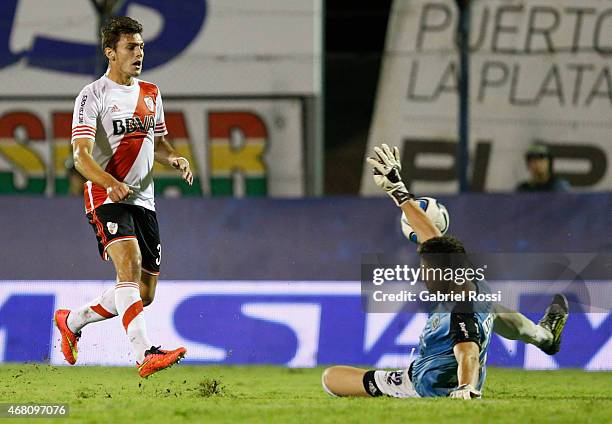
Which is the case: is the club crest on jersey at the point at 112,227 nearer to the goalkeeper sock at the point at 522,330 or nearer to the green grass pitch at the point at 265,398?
the green grass pitch at the point at 265,398

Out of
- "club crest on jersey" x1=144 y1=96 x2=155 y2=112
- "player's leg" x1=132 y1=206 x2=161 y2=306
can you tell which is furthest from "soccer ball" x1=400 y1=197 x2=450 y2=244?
"club crest on jersey" x1=144 y1=96 x2=155 y2=112

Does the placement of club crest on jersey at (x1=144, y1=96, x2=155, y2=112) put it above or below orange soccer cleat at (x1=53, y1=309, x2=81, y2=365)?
above

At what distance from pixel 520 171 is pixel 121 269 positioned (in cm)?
691

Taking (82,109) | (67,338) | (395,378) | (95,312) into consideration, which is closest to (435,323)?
(395,378)

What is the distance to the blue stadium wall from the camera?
1066cm

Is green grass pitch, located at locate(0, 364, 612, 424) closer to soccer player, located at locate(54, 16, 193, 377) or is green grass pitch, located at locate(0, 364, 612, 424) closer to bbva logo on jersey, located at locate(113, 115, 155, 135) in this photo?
soccer player, located at locate(54, 16, 193, 377)

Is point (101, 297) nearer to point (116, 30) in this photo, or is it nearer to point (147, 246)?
point (147, 246)

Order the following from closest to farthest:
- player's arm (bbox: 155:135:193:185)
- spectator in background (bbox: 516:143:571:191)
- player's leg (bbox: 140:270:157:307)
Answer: player's arm (bbox: 155:135:193:185), player's leg (bbox: 140:270:157:307), spectator in background (bbox: 516:143:571:191)

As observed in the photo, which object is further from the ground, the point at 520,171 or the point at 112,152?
the point at 112,152

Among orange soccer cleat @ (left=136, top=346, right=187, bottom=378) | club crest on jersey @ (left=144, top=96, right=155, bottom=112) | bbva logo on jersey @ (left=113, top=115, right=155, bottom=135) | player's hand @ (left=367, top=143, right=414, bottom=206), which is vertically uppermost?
club crest on jersey @ (left=144, top=96, right=155, bottom=112)

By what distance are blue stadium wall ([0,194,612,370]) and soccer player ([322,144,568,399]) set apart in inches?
70.7

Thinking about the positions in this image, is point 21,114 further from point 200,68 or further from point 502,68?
point 502,68

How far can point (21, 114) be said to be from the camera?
15.0 meters

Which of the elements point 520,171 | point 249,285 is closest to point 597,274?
point 249,285
